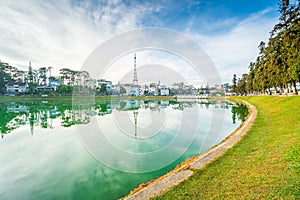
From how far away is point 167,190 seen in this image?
3.12m

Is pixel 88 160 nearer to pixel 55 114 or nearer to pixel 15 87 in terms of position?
pixel 55 114

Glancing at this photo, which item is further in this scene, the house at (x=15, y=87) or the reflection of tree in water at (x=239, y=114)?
the house at (x=15, y=87)

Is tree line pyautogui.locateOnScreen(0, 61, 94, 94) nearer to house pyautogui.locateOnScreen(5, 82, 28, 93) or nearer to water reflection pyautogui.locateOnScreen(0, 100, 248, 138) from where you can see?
house pyautogui.locateOnScreen(5, 82, 28, 93)

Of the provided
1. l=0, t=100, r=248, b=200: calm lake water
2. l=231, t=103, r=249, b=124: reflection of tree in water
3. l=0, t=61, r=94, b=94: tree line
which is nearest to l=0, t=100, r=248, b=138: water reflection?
l=231, t=103, r=249, b=124: reflection of tree in water

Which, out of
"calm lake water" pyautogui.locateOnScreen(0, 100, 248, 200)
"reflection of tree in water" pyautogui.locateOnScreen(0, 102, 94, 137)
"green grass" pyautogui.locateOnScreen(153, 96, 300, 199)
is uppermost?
"green grass" pyautogui.locateOnScreen(153, 96, 300, 199)

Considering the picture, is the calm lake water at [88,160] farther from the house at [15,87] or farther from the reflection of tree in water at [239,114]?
the house at [15,87]

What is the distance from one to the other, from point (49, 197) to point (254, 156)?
549 cm

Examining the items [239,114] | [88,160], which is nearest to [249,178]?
[88,160]

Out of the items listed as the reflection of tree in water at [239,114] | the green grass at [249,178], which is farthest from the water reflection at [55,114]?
the green grass at [249,178]

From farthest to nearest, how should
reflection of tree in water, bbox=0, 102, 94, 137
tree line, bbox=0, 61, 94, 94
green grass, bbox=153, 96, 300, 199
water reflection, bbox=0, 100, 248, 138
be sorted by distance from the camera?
1. tree line, bbox=0, 61, 94, 94
2. water reflection, bbox=0, 100, 248, 138
3. reflection of tree in water, bbox=0, 102, 94, 137
4. green grass, bbox=153, 96, 300, 199

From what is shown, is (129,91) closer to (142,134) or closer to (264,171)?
(142,134)

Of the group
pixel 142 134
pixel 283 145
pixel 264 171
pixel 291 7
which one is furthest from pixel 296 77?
pixel 264 171

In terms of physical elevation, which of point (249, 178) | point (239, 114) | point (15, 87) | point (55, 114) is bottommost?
point (239, 114)

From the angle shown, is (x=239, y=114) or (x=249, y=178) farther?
(x=239, y=114)
